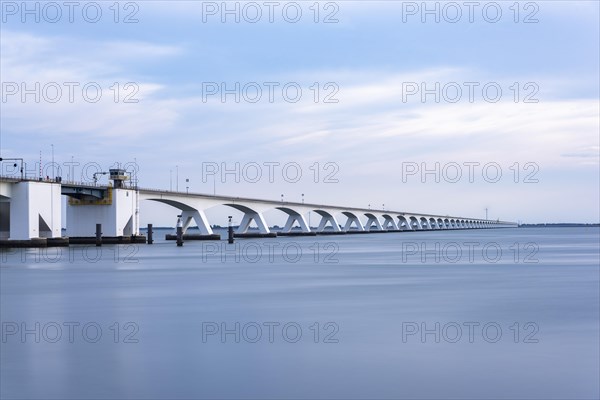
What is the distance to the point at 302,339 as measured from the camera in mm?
17328

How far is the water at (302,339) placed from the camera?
12.5 meters

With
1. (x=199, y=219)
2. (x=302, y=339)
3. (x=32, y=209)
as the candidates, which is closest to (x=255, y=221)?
(x=199, y=219)

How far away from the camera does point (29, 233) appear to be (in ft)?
213

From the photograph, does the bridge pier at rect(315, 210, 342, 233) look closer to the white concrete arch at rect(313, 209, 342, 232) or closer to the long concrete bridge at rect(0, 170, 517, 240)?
the white concrete arch at rect(313, 209, 342, 232)

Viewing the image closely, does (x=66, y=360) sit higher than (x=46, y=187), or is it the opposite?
(x=46, y=187)

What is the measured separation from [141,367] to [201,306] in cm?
1047

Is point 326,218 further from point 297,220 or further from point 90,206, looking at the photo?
point 90,206

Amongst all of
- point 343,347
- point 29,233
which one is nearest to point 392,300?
point 343,347

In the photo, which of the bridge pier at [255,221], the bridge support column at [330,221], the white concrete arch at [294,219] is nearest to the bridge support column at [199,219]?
the bridge pier at [255,221]

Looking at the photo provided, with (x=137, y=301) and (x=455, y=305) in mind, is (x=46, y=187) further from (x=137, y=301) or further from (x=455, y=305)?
(x=455, y=305)

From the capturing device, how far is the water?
12484 mm

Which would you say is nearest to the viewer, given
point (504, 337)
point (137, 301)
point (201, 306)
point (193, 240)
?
point (504, 337)

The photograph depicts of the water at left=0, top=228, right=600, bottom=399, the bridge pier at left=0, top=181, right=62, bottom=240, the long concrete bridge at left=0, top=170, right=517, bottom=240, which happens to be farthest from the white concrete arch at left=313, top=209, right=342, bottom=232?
the water at left=0, top=228, right=600, bottom=399

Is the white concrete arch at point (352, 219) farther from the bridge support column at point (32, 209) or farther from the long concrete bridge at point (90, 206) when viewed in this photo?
the bridge support column at point (32, 209)
